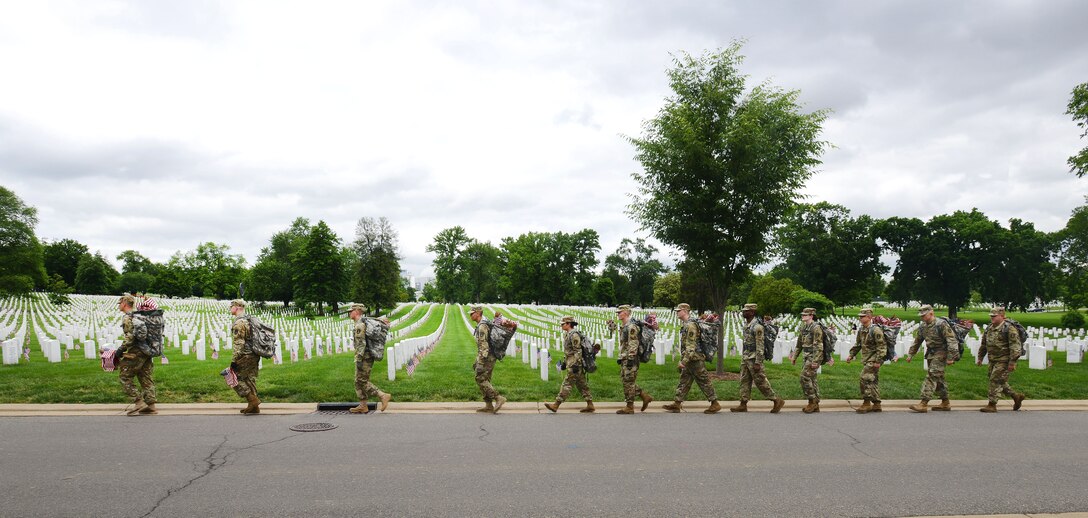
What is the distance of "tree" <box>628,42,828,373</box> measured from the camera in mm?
13453

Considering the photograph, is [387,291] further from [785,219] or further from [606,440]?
[606,440]

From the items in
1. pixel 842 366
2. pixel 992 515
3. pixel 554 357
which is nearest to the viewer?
pixel 992 515

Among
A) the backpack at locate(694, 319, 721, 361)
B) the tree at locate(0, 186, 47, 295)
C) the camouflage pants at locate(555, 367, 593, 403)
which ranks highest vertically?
the tree at locate(0, 186, 47, 295)

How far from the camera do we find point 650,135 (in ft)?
48.8

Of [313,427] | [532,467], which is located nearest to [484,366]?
[313,427]

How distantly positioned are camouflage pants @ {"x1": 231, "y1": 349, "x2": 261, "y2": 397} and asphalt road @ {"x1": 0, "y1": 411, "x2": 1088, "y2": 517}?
0.48 metres

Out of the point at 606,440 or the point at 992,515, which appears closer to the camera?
the point at 992,515

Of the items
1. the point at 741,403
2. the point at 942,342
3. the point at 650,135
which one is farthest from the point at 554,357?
the point at 942,342

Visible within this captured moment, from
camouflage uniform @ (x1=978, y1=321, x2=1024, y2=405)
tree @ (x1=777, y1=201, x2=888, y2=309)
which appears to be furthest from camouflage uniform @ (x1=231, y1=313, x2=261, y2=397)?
tree @ (x1=777, y1=201, x2=888, y2=309)

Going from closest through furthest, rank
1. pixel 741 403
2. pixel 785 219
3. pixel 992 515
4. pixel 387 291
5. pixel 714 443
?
pixel 992 515
pixel 714 443
pixel 741 403
pixel 785 219
pixel 387 291

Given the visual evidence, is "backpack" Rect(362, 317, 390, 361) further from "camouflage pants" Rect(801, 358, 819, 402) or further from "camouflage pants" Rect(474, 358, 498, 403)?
"camouflage pants" Rect(801, 358, 819, 402)

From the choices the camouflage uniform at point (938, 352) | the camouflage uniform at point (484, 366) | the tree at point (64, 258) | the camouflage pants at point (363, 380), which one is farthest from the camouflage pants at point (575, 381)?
the tree at point (64, 258)

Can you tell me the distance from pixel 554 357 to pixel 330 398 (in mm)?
9549

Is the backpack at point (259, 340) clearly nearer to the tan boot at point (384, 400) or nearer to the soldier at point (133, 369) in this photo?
the soldier at point (133, 369)
